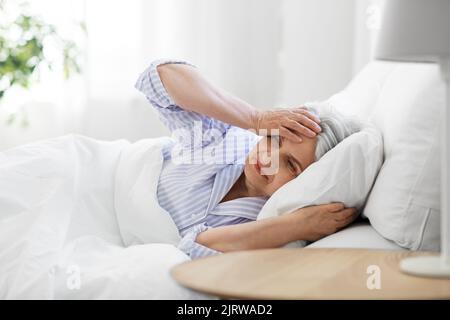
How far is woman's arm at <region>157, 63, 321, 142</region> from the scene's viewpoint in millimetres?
1518

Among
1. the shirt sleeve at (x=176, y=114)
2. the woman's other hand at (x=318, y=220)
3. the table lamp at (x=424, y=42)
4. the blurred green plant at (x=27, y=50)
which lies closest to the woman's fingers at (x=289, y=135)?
the woman's other hand at (x=318, y=220)

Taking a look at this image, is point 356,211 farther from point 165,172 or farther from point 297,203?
point 165,172

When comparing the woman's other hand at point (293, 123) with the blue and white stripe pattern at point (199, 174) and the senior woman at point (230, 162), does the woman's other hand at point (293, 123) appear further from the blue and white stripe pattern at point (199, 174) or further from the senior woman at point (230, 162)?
the blue and white stripe pattern at point (199, 174)

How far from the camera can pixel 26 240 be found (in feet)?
4.43

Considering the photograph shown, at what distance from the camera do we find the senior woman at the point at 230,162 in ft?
4.60

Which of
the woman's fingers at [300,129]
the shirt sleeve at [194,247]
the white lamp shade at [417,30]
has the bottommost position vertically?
the shirt sleeve at [194,247]

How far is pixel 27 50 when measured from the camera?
2.81 meters

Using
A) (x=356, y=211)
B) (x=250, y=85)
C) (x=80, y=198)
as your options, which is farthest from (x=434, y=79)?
(x=250, y=85)

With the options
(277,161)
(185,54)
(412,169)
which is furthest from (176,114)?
(185,54)

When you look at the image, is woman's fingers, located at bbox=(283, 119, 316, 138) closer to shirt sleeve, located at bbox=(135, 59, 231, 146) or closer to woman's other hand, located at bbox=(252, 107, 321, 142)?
woman's other hand, located at bbox=(252, 107, 321, 142)

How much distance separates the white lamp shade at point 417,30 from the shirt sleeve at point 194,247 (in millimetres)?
548

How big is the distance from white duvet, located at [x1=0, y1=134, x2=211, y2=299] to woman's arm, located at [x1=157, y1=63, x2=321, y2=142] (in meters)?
0.17

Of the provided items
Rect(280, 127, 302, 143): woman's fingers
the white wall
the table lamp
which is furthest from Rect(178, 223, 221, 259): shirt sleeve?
the white wall

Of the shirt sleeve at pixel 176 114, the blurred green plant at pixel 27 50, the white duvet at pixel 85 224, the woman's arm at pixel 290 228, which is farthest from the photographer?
the blurred green plant at pixel 27 50
